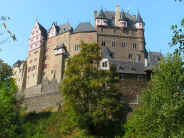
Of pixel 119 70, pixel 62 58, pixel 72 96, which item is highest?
pixel 62 58

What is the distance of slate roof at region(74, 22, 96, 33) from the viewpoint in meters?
65.8

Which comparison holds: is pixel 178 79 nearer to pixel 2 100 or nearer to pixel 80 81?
pixel 80 81

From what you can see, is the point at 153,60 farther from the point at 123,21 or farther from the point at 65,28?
the point at 65,28

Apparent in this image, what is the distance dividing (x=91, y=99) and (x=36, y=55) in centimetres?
4241

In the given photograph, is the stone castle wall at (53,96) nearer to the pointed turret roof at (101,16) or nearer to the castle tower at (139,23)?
the pointed turret roof at (101,16)

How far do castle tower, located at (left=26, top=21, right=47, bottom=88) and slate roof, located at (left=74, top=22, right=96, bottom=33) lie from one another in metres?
10.1

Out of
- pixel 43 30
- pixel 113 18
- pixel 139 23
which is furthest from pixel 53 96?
pixel 43 30

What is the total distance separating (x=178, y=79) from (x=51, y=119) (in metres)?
18.8

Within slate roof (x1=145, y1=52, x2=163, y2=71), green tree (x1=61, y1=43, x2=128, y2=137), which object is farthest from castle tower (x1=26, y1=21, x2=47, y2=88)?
green tree (x1=61, y1=43, x2=128, y2=137)

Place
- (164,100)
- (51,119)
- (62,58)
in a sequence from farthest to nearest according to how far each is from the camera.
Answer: (62,58) → (51,119) → (164,100)

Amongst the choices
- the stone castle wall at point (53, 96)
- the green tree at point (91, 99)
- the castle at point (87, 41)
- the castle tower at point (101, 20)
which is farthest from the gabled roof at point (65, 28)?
the green tree at point (91, 99)

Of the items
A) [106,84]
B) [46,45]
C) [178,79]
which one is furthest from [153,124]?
[46,45]

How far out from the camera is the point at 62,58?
65250 mm

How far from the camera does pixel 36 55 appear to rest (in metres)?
71.2
